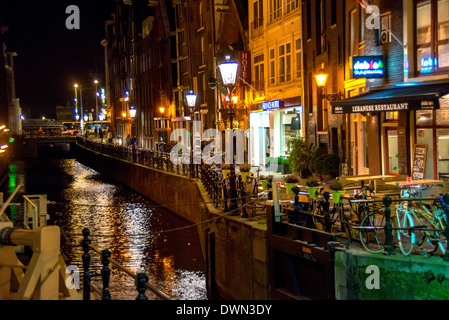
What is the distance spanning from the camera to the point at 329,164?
2017 centimetres

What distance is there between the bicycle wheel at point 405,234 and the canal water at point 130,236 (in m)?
5.19

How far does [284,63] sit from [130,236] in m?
Result: 10.9

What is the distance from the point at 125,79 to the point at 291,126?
50334mm

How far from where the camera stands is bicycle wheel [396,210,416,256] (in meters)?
9.62

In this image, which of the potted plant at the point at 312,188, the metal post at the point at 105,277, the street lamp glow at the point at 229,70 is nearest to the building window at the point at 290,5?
the street lamp glow at the point at 229,70

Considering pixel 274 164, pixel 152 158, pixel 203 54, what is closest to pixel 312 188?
pixel 274 164

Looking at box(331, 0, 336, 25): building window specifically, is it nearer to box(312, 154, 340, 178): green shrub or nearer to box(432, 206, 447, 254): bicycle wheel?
box(312, 154, 340, 178): green shrub

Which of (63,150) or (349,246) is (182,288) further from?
(63,150)

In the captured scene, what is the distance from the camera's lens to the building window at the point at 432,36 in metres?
14.5

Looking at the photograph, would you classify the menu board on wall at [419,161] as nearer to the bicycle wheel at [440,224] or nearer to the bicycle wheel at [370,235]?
the bicycle wheel at [370,235]

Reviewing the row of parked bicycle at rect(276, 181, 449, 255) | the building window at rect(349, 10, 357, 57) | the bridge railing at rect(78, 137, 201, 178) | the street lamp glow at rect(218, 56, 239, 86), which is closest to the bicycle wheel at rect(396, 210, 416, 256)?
the row of parked bicycle at rect(276, 181, 449, 255)

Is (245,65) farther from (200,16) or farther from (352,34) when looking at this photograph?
(200,16)
